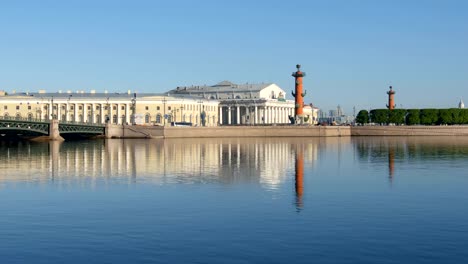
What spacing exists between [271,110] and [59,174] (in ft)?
441

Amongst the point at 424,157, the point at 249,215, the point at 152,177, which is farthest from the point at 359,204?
the point at 424,157

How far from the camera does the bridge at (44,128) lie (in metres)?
88.2

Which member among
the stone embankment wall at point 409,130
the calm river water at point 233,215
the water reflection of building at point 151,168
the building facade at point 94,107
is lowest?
the calm river water at point 233,215

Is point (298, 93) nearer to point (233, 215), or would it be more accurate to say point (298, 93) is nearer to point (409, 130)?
point (409, 130)

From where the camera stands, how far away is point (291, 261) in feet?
61.5

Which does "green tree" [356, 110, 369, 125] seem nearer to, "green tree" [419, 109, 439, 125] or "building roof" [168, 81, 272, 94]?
"green tree" [419, 109, 439, 125]

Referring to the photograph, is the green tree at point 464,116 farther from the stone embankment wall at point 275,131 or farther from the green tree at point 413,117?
the green tree at point 413,117

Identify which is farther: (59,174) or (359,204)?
(59,174)

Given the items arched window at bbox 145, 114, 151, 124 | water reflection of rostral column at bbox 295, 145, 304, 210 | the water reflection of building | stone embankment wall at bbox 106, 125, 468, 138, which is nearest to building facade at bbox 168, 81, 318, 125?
arched window at bbox 145, 114, 151, 124

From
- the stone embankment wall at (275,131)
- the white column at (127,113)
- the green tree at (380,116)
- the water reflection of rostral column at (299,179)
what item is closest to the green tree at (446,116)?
the stone embankment wall at (275,131)

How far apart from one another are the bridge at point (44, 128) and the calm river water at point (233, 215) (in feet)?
142

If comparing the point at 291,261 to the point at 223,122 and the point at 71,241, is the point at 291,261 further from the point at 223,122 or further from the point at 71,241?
the point at 223,122

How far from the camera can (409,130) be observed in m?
132

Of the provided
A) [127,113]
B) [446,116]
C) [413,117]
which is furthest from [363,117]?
[127,113]
